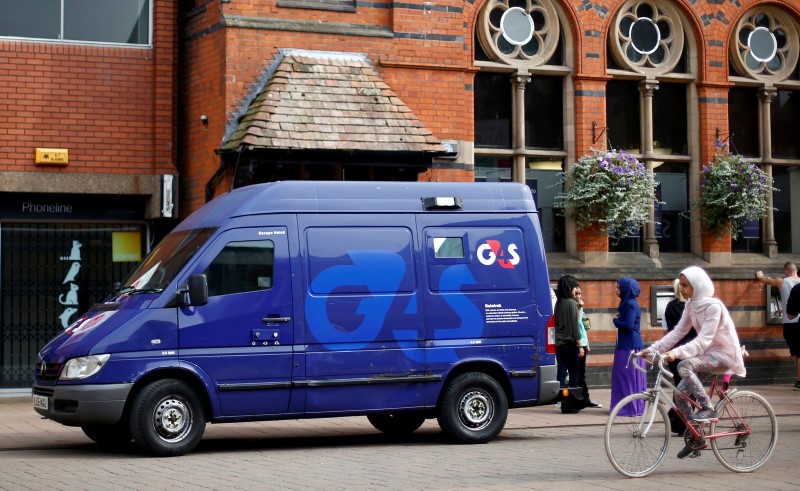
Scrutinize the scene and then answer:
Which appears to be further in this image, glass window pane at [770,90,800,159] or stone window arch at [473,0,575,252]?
glass window pane at [770,90,800,159]

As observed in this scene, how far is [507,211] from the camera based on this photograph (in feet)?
41.9

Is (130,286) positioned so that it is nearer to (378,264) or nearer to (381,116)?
(378,264)

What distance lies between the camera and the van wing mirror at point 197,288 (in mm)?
11305

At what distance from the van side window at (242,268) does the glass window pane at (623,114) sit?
28.0ft

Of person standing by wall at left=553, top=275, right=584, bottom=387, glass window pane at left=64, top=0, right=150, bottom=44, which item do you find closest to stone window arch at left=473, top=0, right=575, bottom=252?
person standing by wall at left=553, top=275, right=584, bottom=387

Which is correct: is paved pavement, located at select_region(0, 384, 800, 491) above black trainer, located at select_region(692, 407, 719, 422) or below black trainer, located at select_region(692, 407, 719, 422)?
below

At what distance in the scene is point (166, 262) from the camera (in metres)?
11.9

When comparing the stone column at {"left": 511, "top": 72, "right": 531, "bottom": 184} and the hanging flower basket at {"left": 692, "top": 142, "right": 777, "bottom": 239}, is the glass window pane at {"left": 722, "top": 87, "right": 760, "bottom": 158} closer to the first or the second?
the hanging flower basket at {"left": 692, "top": 142, "right": 777, "bottom": 239}

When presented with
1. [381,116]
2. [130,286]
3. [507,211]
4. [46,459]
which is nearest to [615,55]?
[381,116]

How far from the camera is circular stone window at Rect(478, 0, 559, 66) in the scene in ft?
60.0

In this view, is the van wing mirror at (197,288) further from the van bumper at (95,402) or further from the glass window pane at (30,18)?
the glass window pane at (30,18)

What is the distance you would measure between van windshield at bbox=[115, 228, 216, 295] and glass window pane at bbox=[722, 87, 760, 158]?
34.2 feet

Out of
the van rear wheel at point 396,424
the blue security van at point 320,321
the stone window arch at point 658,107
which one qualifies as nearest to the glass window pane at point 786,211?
the stone window arch at point 658,107

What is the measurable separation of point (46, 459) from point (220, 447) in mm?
1692
